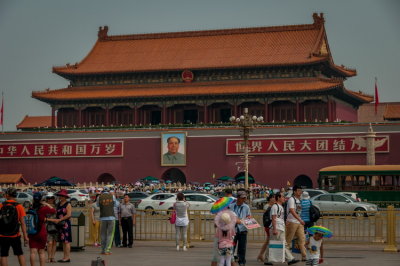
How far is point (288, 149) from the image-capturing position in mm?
50656

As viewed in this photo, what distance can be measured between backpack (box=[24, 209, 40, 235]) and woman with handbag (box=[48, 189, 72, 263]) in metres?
1.72

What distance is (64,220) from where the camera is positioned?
652 inches

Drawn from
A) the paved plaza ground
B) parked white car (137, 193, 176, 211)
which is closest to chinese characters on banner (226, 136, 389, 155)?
parked white car (137, 193, 176, 211)

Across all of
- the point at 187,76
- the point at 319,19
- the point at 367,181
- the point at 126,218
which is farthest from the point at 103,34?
the point at 126,218

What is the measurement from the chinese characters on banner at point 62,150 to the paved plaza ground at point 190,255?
3355 centimetres

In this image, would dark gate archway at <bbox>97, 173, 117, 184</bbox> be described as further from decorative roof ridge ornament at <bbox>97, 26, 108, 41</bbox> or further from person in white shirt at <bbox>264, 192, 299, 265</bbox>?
person in white shirt at <bbox>264, 192, 299, 265</bbox>

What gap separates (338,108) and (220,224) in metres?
43.8

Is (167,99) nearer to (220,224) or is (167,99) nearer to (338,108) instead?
(338,108)

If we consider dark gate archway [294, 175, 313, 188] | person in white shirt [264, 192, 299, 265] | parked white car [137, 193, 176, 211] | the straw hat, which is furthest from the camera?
dark gate archway [294, 175, 313, 188]

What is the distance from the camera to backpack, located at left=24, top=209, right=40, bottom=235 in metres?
14.5

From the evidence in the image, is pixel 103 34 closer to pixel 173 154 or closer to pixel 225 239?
pixel 173 154

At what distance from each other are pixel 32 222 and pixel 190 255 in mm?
4953

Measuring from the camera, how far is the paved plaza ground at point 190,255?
1677 centimetres

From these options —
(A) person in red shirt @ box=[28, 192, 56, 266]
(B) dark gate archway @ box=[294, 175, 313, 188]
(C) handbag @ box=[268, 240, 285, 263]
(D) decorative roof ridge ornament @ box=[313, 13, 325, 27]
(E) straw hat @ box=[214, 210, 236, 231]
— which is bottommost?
(C) handbag @ box=[268, 240, 285, 263]
